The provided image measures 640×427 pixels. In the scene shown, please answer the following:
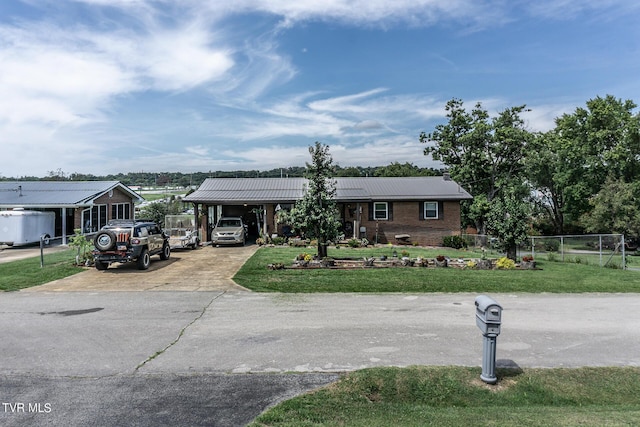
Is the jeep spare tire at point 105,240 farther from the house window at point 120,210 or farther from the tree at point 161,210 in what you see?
the tree at point 161,210

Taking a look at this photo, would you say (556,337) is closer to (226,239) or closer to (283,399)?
(283,399)

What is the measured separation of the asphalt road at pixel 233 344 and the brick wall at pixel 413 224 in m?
14.8

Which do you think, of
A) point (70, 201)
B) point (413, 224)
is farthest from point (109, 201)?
point (413, 224)

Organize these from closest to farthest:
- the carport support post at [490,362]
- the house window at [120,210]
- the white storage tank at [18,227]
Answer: the carport support post at [490,362], the white storage tank at [18,227], the house window at [120,210]

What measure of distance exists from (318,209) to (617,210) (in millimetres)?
29125

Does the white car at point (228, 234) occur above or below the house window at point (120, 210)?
below

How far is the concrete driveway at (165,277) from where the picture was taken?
12.1 m

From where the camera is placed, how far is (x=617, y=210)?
32.4 meters

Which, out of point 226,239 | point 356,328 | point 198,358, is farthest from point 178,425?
point 226,239

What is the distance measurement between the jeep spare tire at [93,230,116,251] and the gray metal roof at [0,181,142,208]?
1250 cm

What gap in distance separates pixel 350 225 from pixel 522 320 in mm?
17218

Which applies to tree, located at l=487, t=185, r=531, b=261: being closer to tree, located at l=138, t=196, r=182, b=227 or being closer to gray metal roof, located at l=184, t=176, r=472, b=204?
gray metal roof, located at l=184, t=176, r=472, b=204

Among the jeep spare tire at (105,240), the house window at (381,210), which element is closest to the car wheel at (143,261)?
Answer: the jeep spare tire at (105,240)

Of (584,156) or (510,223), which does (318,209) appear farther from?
(584,156)
